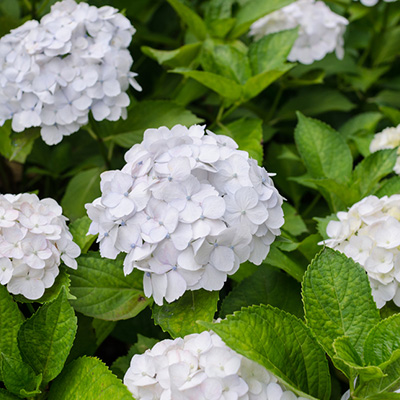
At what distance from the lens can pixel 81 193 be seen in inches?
65.2

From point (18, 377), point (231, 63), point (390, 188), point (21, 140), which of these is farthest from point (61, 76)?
point (390, 188)

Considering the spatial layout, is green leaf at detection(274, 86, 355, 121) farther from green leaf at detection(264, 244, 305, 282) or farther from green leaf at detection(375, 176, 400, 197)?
green leaf at detection(264, 244, 305, 282)

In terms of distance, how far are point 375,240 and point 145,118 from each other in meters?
0.76

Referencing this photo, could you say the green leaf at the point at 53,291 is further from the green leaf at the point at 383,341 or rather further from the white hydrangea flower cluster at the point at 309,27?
the white hydrangea flower cluster at the point at 309,27

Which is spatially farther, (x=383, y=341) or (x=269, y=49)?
(x=269, y=49)

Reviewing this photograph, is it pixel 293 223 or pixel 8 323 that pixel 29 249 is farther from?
pixel 293 223

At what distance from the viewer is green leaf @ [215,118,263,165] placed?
149 centimetres

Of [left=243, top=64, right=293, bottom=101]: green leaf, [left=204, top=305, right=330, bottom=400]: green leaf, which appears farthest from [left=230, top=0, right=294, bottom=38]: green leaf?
[left=204, top=305, right=330, bottom=400]: green leaf

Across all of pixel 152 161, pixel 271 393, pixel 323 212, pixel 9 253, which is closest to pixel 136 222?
pixel 152 161

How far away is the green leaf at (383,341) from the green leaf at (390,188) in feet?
1.63

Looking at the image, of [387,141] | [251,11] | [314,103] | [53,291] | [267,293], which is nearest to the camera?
[53,291]

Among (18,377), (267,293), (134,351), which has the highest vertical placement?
(18,377)

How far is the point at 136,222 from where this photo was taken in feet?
3.27

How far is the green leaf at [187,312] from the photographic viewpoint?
3.38 ft
